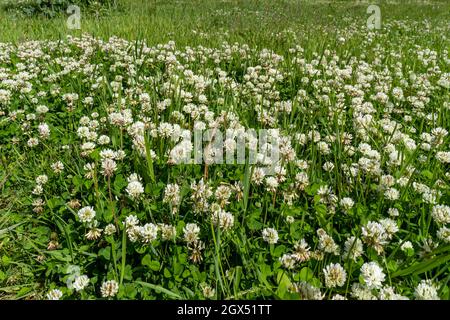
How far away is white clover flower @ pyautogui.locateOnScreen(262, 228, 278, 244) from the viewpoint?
1980 mm

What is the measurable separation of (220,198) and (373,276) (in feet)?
3.08

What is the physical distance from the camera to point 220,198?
216 centimetres

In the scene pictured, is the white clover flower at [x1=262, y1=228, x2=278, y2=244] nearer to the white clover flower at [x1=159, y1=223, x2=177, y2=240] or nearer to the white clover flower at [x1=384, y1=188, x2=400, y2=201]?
the white clover flower at [x1=159, y1=223, x2=177, y2=240]

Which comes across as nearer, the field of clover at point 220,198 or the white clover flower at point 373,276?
the white clover flower at point 373,276

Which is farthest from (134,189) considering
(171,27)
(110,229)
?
(171,27)

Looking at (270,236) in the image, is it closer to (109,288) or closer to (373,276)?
(373,276)

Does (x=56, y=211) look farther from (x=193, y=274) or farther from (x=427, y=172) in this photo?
(x=427, y=172)

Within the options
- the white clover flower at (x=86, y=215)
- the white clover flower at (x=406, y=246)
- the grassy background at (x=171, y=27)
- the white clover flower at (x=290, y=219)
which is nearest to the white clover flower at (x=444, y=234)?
the white clover flower at (x=406, y=246)

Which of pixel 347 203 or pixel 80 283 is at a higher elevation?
pixel 347 203

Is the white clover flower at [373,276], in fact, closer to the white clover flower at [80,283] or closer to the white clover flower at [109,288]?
the white clover flower at [109,288]

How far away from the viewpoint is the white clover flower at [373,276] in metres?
1.64

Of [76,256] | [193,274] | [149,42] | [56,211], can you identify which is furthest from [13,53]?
[193,274]

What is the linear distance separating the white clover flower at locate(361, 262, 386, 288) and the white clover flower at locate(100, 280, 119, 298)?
3.98 feet
